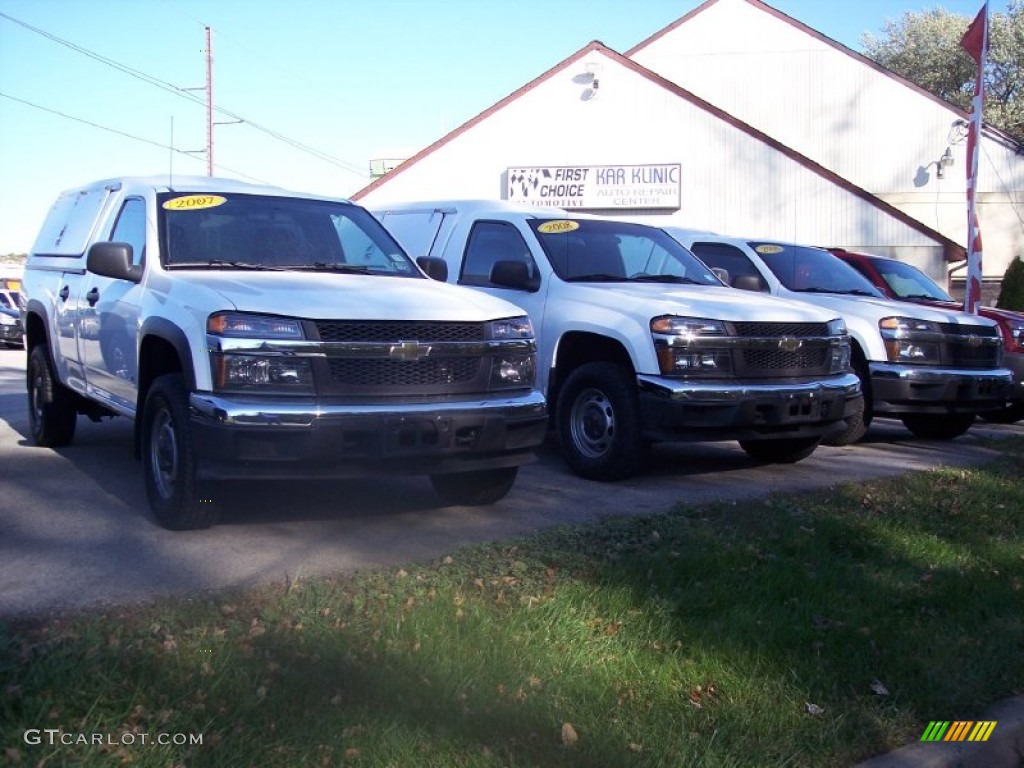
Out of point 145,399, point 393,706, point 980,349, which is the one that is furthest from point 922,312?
point 393,706

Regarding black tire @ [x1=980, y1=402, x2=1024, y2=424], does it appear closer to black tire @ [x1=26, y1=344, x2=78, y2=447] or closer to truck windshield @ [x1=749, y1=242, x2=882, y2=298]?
truck windshield @ [x1=749, y1=242, x2=882, y2=298]

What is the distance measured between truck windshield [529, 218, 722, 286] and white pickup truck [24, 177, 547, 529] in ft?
5.50

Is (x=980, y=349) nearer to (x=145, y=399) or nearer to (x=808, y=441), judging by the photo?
(x=808, y=441)

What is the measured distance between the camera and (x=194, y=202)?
6.84 metres

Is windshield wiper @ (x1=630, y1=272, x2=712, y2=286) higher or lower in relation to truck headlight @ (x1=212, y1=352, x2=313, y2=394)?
higher

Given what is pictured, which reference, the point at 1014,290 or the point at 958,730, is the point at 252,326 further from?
the point at 1014,290

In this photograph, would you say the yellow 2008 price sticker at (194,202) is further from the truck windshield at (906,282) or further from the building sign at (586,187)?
the building sign at (586,187)

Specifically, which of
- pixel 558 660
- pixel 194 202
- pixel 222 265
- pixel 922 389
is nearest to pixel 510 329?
pixel 222 265

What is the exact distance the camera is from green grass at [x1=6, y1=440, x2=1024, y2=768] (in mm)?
3463

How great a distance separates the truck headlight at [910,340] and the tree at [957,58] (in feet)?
142

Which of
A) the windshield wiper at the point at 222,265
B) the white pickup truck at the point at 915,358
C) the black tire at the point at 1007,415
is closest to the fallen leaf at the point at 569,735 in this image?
the windshield wiper at the point at 222,265

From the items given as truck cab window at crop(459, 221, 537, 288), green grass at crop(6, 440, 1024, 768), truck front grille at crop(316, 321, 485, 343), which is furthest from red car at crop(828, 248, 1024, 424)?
truck front grille at crop(316, 321, 485, 343)

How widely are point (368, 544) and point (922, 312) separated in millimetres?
6232

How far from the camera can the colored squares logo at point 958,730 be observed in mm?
4059
